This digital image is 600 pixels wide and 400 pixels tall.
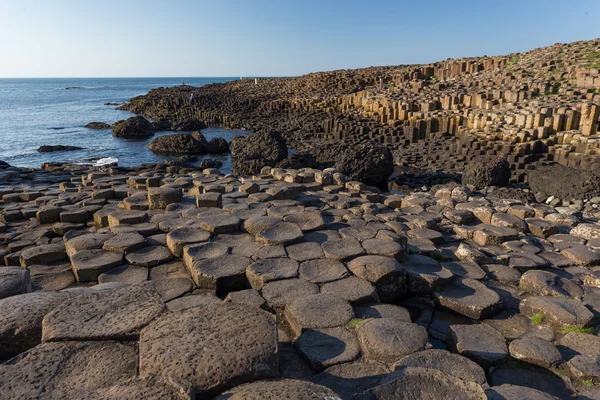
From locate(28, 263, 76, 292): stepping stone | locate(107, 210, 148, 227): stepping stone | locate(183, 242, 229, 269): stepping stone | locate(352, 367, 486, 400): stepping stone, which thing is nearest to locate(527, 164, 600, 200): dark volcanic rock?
locate(183, 242, 229, 269): stepping stone

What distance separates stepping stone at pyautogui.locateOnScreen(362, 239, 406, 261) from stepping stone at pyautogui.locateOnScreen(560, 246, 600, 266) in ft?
7.30

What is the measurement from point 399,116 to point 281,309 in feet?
63.8

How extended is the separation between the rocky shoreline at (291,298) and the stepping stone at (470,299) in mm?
18

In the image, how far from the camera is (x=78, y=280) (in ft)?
12.7

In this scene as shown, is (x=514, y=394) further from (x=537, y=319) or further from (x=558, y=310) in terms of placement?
(x=558, y=310)

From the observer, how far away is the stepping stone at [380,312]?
123 inches

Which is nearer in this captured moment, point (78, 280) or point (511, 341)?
point (511, 341)

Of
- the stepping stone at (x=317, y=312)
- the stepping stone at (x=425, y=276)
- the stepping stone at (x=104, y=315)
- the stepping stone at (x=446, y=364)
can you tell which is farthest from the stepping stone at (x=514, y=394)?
the stepping stone at (x=104, y=315)

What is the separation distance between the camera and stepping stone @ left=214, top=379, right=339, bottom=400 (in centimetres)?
170

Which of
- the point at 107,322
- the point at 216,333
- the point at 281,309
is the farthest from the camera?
the point at 281,309

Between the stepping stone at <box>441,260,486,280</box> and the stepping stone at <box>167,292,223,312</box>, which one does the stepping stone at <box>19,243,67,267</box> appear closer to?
the stepping stone at <box>167,292,223,312</box>

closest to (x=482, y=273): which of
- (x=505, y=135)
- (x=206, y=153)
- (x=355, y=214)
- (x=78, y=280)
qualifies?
(x=355, y=214)

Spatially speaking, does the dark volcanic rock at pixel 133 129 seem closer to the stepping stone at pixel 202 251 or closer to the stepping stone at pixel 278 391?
the stepping stone at pixel 202 251

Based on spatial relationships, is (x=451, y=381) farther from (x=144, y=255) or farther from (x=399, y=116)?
(x=399, y=116)
